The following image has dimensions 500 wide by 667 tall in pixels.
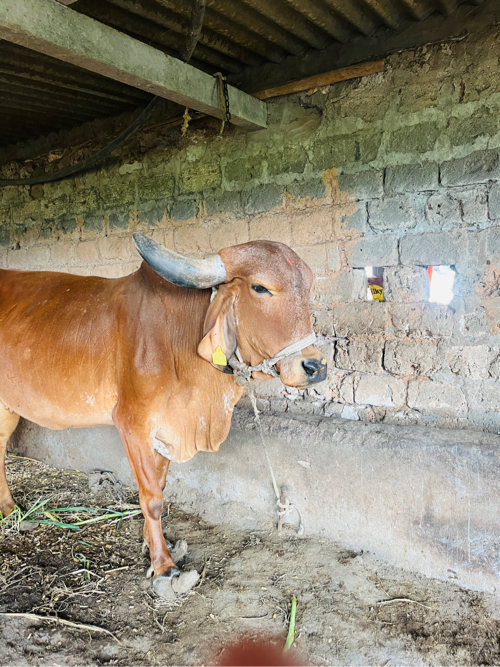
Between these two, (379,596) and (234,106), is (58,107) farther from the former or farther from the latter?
(379,596)

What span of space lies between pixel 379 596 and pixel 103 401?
1673 millimetres

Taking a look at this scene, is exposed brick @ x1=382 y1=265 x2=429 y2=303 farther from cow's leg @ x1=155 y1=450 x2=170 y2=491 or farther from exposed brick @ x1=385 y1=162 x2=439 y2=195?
cow's leg @ x1=155 y1=450 x2=170 y2=491

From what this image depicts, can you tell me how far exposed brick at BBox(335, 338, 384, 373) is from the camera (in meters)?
2.89

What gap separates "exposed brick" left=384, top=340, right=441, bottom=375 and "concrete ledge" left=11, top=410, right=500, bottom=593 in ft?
1.10

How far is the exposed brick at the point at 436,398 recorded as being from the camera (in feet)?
8.62

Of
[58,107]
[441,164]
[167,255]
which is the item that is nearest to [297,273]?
[167,255]

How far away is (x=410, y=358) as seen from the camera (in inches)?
109

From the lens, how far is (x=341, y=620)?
216 cm

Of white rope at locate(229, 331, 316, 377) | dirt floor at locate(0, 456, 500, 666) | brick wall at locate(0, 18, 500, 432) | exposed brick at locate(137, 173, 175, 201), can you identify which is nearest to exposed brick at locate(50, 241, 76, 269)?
exposed brick at locate(137, 173, 175, 201)

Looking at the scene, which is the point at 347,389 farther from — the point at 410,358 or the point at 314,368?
the point at 314,368

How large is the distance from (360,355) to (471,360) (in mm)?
632

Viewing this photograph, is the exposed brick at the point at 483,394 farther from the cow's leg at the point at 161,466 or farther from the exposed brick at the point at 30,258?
the exposed brick at the point at 30,258

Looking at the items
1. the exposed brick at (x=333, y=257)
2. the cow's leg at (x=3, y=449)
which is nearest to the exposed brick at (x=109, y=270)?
the cow's leg at (x=3, y=449)

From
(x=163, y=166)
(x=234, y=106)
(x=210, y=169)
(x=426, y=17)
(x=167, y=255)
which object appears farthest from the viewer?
(x=163, y=166)
